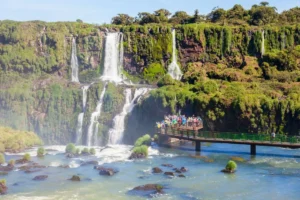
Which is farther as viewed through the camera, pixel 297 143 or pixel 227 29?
pixel 227 29

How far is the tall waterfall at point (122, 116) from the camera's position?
58.9m

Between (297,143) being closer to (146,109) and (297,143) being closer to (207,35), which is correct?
(146,109)

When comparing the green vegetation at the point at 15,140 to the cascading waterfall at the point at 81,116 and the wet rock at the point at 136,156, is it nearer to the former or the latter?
the cascading waterfall at the point at 81,116

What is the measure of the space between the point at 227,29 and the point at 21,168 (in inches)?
1939

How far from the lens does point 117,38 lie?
7831 cm

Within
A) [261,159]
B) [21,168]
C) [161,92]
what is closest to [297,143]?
[261,159]

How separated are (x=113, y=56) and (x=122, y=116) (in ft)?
66.3

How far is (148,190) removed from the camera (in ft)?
110

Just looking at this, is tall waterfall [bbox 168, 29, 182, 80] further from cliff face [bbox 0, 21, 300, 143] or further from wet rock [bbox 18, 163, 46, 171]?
wet rock [bbox 18, 163, 46, 171]

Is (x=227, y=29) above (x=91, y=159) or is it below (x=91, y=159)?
above

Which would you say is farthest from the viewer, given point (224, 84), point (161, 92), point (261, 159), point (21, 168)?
point (224, 84)

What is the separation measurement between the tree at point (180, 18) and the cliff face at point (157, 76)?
14294 millimetres

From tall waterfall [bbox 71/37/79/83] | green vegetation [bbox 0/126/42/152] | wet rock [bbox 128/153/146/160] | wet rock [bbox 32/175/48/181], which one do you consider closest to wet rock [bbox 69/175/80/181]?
wet rock [bbox 32/175/48/181]

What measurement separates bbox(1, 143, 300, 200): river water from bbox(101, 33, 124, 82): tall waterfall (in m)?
29.7
